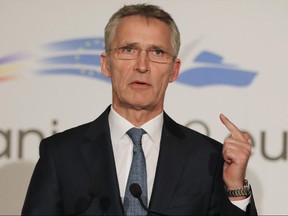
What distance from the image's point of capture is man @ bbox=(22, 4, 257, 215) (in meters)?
2.12

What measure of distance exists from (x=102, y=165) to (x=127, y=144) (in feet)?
0.52

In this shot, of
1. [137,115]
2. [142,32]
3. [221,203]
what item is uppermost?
[142,32]

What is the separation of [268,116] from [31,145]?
1.36 metres

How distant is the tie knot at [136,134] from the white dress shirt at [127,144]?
16 millimetres

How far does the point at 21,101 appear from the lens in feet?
11.5

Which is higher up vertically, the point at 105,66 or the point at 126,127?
the point at 105,66

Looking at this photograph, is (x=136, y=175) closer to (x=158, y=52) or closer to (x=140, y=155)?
(x=140, y=155)

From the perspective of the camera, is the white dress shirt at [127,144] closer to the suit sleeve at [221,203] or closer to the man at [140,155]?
the man at [140,155]

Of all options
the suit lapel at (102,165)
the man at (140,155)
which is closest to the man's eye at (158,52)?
the man at (140,155)

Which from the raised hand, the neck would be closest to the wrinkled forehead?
the neck

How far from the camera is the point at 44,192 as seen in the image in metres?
2.15

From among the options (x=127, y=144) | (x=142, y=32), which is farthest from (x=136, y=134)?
(x=142, y=32)

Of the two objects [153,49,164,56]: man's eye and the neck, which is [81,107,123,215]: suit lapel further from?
[153,49,164,56]: man's eye

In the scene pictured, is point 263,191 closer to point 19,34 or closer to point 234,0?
point 234,0
